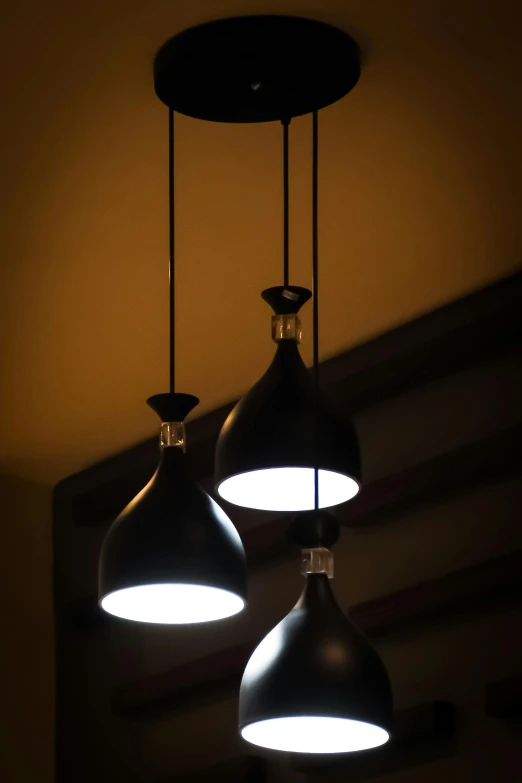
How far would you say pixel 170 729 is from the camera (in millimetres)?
5344

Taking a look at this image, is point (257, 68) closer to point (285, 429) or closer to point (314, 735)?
point (285, 429)

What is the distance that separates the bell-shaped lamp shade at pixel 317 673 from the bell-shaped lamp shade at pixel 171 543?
0.50 ft

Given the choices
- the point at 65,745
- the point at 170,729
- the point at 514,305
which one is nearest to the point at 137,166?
the point at 514,305

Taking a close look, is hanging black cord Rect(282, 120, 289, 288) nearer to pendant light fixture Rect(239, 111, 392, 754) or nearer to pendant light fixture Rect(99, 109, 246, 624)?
pendant light fixture Rect(239, 111, 392, 754)

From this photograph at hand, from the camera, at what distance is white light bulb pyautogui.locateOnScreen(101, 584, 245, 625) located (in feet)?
9.96

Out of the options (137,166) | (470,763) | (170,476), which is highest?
(137,166)

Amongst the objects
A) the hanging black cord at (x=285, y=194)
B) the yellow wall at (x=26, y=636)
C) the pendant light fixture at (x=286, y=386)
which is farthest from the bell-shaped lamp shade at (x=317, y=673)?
the yellow wall at (x=26, y=636)

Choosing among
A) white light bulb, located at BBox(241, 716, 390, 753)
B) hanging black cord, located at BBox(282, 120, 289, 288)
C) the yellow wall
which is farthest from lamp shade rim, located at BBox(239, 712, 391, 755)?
the yellow wall

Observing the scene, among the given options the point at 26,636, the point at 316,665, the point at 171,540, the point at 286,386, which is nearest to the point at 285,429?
the point at 286,386

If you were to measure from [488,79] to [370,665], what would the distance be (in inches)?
58.3

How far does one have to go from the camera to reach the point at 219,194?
12.4ft

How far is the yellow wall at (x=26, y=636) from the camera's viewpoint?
569cm

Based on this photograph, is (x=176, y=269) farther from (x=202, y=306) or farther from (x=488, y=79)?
(x=488, y=79)

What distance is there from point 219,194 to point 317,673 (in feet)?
5.13
